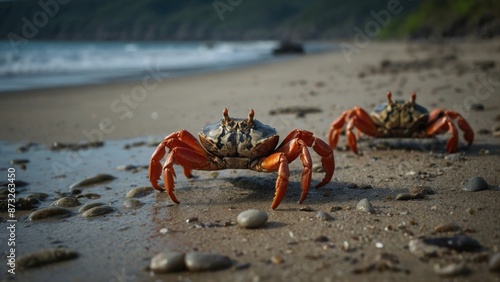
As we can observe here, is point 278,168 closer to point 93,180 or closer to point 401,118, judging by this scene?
point 93,180

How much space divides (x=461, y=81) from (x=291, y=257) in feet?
38.6

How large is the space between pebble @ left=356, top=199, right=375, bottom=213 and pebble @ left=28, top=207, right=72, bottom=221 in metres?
3.03

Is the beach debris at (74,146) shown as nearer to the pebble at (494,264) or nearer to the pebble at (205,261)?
the pebble at (205,261)

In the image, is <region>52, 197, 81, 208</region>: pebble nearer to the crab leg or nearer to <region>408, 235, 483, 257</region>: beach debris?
the crab leg

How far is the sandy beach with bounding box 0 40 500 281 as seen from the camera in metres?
3.15

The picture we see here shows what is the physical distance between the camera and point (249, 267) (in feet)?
10.4

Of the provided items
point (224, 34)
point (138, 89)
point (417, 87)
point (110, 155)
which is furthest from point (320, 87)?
point (224, 34)

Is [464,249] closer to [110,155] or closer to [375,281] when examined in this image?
[375,281]

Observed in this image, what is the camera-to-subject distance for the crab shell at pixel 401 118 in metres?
6.55

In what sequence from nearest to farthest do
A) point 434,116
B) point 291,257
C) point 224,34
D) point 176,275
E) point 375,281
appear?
point 375,281 → point 176,275 → point 291,257 → point 434,116 → point 224,34

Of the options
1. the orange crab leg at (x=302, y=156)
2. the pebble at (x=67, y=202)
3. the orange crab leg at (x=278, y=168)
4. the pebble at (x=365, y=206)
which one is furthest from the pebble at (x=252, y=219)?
the pebble at (x=67, y=202)

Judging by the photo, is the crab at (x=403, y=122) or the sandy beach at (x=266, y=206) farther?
the crab at (x=403, y=122)

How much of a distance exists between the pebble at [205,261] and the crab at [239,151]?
1.28 metres

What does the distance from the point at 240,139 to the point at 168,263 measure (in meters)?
1.82
